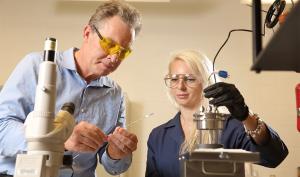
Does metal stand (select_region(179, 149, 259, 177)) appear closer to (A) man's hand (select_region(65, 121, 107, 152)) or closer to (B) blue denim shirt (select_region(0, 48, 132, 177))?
(A) man's hand (select_region(65, 121, 107, 152))

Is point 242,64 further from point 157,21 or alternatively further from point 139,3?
point 139,3

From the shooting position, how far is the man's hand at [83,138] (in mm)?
1174

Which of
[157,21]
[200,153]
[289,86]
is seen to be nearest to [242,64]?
[289,86]

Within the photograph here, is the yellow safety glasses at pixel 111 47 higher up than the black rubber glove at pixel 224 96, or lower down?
higher up

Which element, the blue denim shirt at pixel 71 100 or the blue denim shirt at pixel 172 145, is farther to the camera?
the blue denim shirt at pixel 172 145

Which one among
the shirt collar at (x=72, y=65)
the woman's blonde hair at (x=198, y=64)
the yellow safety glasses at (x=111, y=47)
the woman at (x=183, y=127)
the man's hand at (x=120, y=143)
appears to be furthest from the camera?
the woman's blonde hair at (x=198, y=64)

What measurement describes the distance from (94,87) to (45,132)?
2.89 ft

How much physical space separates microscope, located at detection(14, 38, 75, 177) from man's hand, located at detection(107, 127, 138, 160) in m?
0.45

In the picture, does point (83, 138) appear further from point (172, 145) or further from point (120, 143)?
point (172, 145)

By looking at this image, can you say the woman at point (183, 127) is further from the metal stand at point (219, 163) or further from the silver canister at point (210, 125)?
the metal stand at point (219, 163)

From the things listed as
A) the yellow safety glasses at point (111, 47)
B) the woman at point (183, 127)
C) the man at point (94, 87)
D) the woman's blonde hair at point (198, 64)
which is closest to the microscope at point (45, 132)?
the man at point (94, 87)

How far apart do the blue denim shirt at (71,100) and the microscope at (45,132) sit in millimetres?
355

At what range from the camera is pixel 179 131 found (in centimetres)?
201

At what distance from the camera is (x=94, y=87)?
1.76m
